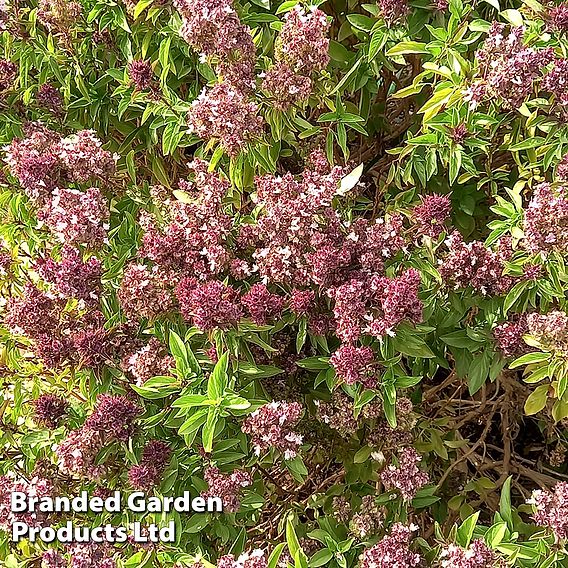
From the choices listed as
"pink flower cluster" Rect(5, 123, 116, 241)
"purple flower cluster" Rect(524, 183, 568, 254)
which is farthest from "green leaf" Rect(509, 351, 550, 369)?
"pink flower cluster" Rect(5, 123, 116, 241)

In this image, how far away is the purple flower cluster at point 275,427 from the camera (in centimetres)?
181

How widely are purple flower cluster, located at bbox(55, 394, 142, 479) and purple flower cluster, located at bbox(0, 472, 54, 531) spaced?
0.18 metres

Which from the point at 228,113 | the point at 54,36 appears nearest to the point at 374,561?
the point at 228,113

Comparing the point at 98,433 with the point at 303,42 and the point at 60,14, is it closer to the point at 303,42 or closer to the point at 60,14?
the point at 303,42

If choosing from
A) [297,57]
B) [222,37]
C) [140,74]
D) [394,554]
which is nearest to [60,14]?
[140,74]

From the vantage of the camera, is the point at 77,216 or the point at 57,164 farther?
the point at 57,164

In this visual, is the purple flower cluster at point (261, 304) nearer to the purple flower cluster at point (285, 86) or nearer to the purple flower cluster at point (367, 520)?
the purple flower cluster at point (285, 86)

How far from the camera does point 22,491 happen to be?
6.58ft

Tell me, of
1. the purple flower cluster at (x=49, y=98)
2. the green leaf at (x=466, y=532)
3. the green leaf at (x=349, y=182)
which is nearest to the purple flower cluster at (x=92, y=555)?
the green leaf at (x=466, y=532)

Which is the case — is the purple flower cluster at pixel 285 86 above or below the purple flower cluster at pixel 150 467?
above

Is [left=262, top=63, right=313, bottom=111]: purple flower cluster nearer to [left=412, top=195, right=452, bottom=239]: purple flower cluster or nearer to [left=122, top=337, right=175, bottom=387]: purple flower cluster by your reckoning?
[left=412, top=195, right=452, bottom=239]: purple flower cluster

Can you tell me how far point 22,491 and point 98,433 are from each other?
0.33 m

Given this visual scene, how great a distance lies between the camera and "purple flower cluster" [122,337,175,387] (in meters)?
1.87

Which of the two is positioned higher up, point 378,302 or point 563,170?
point 563,170
